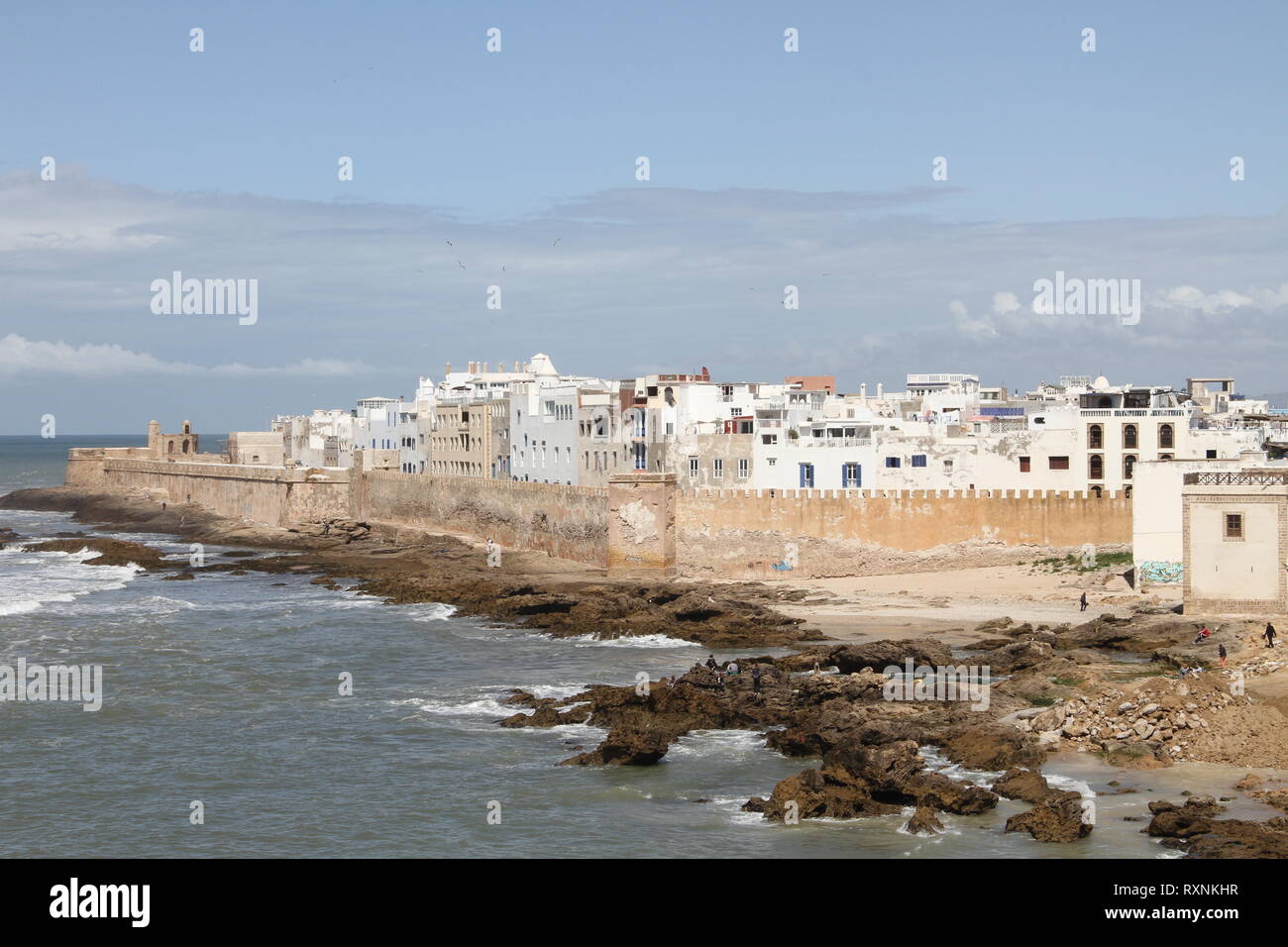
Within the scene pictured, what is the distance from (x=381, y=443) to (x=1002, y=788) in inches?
2716

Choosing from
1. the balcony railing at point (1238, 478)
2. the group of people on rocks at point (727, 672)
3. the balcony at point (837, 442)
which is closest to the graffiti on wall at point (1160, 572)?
the balcony railing at point (1238, 478)

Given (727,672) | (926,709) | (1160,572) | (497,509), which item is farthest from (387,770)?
(497,509)

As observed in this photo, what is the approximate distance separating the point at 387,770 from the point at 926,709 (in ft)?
32.0

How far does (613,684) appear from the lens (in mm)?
31141

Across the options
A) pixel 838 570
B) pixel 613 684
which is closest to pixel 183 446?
pixel 838 570

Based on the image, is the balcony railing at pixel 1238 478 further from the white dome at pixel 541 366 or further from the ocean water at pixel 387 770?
the white dome at pixel 541 366

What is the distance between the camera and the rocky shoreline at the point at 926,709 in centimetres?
2094

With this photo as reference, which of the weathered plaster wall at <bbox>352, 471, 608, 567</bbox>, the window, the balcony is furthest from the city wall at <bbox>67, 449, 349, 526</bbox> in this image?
the window

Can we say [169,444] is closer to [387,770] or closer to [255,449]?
[255,449]

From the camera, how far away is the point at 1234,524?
3238cm

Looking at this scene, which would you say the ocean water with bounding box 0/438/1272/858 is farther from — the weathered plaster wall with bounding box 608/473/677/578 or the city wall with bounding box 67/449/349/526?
the city wall with bounding box 67/449/349/526

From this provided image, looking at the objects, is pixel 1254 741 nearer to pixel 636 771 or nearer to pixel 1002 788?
pixel 1002 788

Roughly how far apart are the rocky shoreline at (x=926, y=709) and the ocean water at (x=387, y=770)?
1.47 ft
